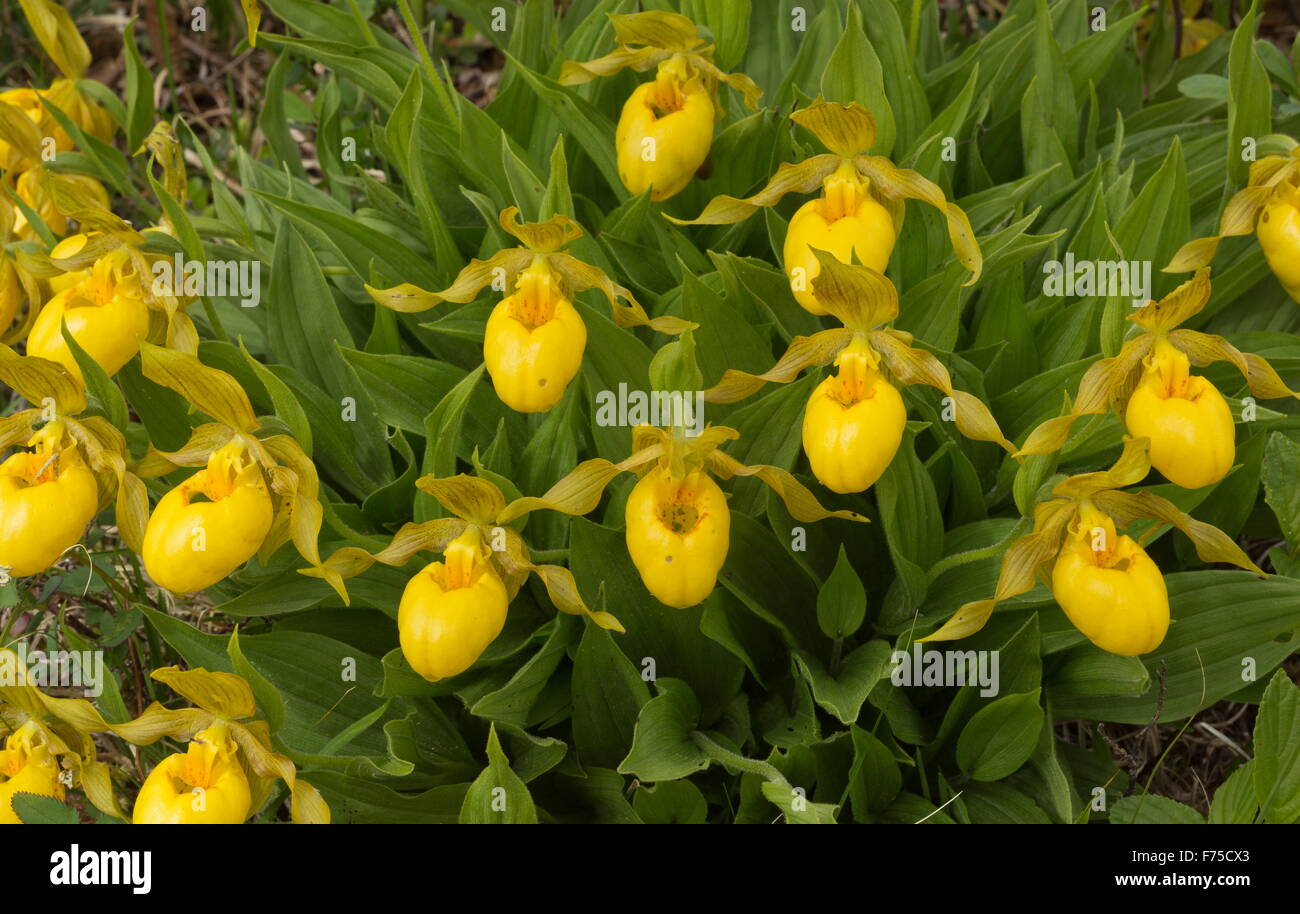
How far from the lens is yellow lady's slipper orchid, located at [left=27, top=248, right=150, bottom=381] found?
1.92m

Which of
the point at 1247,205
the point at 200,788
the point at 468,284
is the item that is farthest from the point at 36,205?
the point at 1247,205

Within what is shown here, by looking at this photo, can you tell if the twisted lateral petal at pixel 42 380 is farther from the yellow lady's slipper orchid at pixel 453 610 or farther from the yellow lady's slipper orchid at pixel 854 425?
the yellow lady's slipper orchid at pixel 854 425

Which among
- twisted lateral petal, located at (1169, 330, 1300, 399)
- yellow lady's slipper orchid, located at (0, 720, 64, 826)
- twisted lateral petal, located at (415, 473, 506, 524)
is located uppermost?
twisted lateral petal, located at (1169, 330, 1300, 399)

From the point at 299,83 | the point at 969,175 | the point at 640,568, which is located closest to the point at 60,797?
the point at 640,568

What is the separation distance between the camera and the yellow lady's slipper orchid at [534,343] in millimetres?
1711

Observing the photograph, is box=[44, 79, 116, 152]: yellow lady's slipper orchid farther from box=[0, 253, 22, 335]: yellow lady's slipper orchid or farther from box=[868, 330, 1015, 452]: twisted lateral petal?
box=[868, 330, 1015, 452]: twisted lateral petal

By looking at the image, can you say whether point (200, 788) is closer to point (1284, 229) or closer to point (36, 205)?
point (36, 205)

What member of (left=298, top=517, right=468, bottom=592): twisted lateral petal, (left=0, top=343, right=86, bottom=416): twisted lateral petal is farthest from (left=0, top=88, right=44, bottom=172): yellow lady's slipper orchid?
(left=298, top=517, right=468, bottom=592): twisted lateral petal

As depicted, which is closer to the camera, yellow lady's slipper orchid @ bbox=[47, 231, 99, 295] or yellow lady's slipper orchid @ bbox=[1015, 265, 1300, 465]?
yellow lady's slipper orchid @ bbox=[1015, 265, 1300, 465]

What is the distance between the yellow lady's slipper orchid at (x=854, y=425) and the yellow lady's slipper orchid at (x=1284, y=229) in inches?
29.9

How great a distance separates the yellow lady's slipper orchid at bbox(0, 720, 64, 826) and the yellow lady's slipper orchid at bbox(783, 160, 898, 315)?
127cm

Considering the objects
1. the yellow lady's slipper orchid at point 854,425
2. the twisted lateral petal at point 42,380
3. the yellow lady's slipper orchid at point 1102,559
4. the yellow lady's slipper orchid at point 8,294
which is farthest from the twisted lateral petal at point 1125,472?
the yellow lady's slipper orchid at point 8,294

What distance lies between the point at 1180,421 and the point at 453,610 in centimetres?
Result: 101

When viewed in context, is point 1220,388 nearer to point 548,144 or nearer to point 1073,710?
point 1073,710
